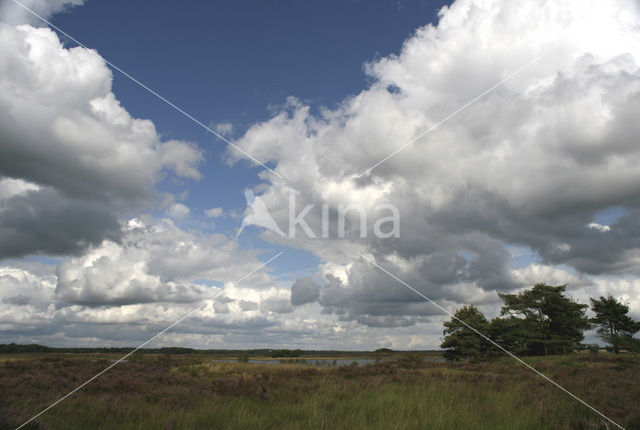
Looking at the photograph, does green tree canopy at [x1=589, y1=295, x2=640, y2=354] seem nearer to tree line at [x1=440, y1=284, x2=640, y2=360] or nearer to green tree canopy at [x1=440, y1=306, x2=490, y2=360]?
tree line at [x1=440, y1=284, x2=640, y2=360]

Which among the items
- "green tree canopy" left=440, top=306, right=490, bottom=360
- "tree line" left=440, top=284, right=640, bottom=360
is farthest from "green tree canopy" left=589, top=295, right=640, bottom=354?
"green tree canopy" left=440, top=306, right=490, bottom=360

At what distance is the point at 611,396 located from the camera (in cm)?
1138

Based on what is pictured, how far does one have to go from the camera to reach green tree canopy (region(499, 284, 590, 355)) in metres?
52.2

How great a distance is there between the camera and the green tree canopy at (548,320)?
2056 inches

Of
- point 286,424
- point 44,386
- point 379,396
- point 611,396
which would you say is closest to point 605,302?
point 611,396

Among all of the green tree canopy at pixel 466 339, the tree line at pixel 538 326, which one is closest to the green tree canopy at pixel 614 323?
the tree line at pixel 538 326

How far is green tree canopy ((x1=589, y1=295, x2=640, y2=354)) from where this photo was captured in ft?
155

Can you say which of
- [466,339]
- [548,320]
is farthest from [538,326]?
[466,339]

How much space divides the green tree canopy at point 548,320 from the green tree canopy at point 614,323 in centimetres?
208

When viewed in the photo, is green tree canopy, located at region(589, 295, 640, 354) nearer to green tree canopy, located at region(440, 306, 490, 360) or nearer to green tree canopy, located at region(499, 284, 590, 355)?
green tree canopy, located at region(499, 284, 590, 355)

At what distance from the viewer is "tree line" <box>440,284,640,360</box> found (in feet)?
166

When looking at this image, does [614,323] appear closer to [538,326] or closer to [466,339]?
[538,326]

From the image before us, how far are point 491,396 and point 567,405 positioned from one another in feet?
6.85

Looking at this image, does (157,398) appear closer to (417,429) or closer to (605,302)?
(417,429)
